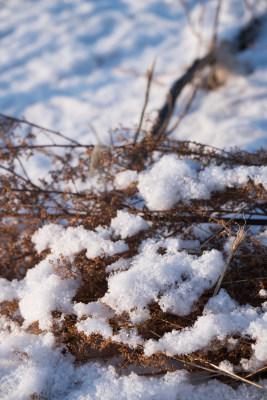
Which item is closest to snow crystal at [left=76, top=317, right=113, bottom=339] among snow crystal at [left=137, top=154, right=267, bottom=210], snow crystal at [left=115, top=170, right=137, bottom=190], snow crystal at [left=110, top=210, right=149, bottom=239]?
snow crystal at [left=110, top=210, right=149, bottom=239]

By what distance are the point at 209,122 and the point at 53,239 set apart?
80.9 inches

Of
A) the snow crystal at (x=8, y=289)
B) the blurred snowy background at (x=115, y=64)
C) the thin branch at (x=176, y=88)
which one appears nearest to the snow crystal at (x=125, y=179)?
the snow crystal at (x=8, y=289)

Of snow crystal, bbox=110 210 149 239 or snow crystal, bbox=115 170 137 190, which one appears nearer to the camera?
snow crystal, bbox=110 210 149 239

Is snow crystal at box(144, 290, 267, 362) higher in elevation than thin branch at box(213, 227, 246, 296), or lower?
lower

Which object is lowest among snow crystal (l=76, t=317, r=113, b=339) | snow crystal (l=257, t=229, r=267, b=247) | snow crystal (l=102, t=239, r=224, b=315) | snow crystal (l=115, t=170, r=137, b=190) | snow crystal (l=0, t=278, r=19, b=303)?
snow crystal (l=76, t=317, r=113, b=339)

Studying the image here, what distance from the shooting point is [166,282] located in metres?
1.31

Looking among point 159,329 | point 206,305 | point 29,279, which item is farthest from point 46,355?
point 206,305

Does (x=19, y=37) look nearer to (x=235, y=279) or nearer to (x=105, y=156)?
(x=105, y=156)

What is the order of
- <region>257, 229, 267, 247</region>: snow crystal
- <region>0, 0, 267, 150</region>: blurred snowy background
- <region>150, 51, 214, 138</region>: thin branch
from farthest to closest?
<region>0, 0, 267, 150</region>: blurred snowy background < <region>150, 51, 214, 138</region>: thin branch < <region>257, 229, 267, 247</region>: snow crystal

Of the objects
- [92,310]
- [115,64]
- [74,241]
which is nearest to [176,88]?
[115,64]

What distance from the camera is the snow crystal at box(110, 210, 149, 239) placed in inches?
59.2

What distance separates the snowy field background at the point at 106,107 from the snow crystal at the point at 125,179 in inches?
0.5

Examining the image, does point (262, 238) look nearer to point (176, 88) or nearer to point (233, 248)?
point (233, 248)

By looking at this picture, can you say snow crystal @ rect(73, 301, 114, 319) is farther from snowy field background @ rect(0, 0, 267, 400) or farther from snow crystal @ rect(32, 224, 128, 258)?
snow crystal @ rect(32, 224, 128, 258)
